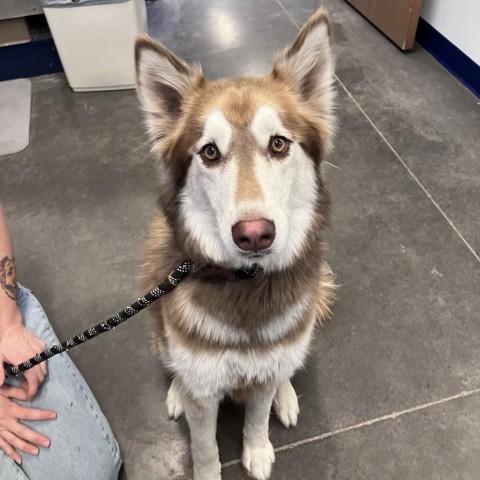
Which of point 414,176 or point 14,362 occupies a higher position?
point 14,362

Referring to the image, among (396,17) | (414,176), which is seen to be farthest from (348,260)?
(396,17)

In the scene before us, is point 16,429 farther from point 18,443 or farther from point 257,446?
point 257,446

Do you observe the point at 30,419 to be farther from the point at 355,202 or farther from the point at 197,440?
the point at 355,202

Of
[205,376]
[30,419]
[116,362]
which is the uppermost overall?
[205,376]

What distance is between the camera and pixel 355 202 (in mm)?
2371

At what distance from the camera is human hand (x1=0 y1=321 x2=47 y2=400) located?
4.58ft

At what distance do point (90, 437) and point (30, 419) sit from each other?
7.4 inches

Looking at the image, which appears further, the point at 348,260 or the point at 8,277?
the point at 348,260

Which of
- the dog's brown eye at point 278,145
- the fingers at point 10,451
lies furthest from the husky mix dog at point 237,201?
the fingers at point 10,451

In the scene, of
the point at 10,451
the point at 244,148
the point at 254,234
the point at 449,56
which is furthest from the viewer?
the point at 449,56

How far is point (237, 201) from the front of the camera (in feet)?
3.34

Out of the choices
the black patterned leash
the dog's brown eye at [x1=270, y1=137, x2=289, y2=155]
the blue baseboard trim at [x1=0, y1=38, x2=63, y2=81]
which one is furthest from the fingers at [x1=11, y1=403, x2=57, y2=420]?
the blue baseboard trim at [x1=0, y1=38, x2=63, y2=81]

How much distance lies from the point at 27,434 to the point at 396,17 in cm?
310

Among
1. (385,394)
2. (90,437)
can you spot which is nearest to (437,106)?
(385,394)
